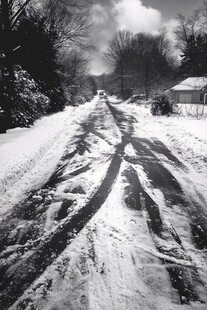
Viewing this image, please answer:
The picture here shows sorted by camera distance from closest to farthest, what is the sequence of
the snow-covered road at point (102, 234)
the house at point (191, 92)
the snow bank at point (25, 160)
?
the snow-covered road at point (102, 234)
the snow bank at point (25, 160)
the house at point (191, 92)

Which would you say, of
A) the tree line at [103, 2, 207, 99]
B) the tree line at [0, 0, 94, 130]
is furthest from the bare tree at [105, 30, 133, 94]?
the tree line at [0, 0, 94, 130]

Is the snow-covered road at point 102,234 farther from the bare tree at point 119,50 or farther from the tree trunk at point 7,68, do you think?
the bare tree at point 119,50

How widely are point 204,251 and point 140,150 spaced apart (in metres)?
4.60

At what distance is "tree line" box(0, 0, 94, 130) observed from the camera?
9859 millimetres

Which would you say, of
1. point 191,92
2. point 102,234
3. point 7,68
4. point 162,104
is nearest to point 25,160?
point 102,234

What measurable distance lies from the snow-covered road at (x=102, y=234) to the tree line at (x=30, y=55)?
580 cm

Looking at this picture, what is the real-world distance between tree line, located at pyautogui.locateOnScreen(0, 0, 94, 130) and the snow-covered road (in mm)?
5797

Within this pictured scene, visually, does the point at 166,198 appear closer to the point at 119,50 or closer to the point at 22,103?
the point at 22,103

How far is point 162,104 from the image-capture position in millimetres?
15078

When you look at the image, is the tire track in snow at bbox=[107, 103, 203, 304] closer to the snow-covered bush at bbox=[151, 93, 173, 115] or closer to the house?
the snow-covered bush at bbox=[151, 93, 173, 115]

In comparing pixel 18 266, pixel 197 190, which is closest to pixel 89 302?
pixel 18 266

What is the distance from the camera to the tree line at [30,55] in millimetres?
9859

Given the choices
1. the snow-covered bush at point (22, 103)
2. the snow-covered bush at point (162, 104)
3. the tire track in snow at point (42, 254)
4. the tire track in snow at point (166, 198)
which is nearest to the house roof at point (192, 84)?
the snow-covered bush at point (162, 104)

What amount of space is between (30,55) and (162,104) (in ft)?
36.2
